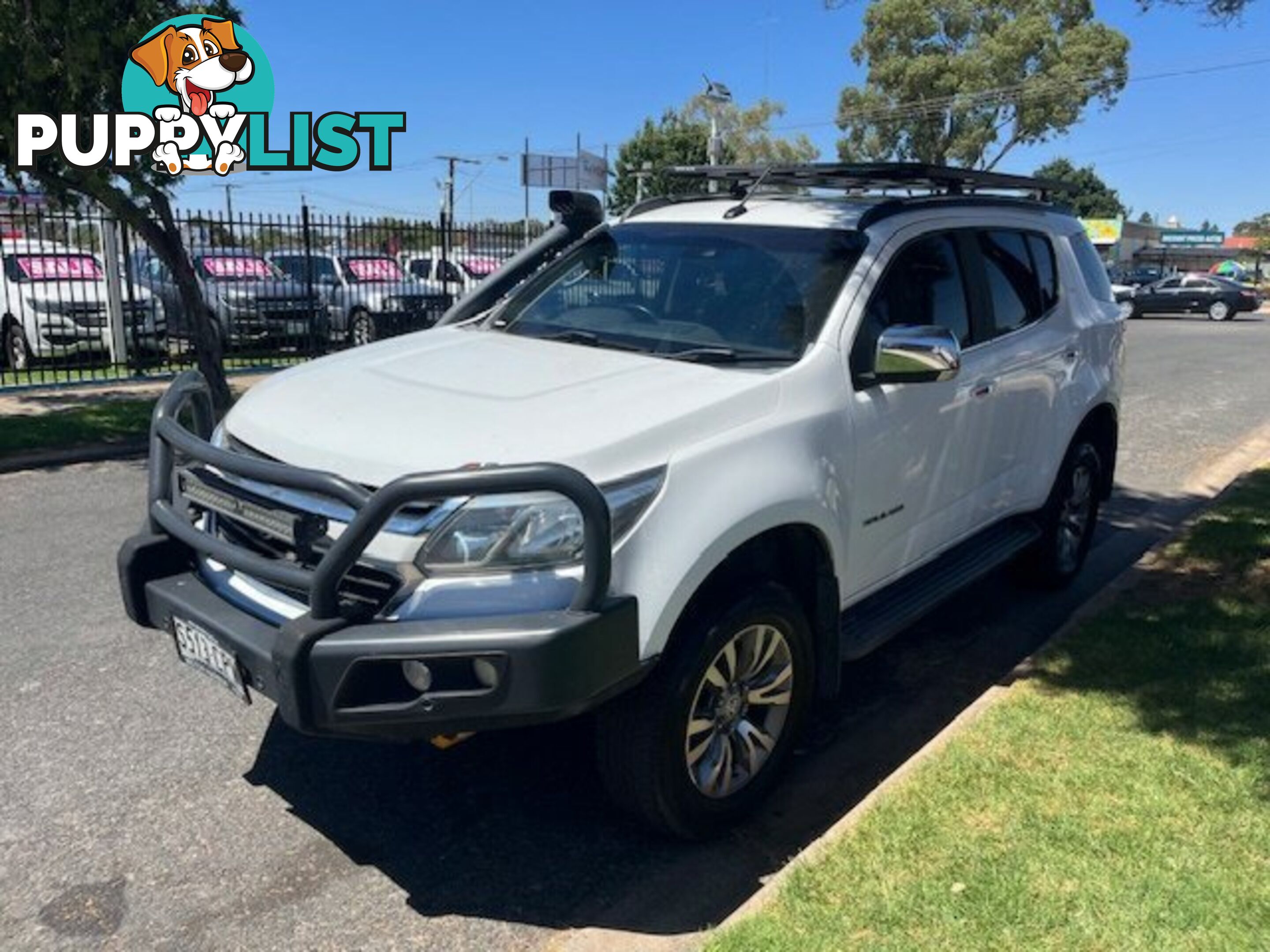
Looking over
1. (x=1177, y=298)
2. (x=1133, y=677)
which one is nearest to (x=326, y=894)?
(x=1133, y=677)

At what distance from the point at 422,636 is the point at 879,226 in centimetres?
238

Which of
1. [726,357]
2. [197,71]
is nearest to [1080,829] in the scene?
[726,357]

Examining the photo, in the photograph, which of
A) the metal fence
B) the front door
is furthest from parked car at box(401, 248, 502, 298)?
the front door

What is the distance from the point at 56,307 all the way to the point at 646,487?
1408 cm

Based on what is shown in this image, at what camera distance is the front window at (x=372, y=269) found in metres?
17.2

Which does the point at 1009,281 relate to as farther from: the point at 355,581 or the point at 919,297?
the point at 355,581

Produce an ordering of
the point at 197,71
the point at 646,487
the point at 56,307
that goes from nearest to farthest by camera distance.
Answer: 1. the point at 646,487
2. the point at 197,71
3. the point at 56,307

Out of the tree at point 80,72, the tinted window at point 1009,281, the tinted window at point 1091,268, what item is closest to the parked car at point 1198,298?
the tinted window at point 1091,268

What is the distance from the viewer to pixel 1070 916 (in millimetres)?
2701

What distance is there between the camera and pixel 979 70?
35844mm

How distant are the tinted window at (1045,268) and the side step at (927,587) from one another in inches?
42.7

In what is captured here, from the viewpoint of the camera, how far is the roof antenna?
14.0ft

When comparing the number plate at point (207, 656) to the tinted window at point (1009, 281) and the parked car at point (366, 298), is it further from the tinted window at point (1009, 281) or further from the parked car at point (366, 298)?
the parked car at point (366, 298)

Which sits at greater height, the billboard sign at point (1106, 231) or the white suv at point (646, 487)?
the billboard sign at point (1106, 231)
